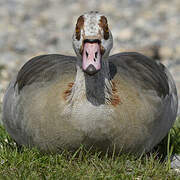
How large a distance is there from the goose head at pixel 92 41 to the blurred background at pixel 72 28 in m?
4.42

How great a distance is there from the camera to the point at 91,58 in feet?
13.8

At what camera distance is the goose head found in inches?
166

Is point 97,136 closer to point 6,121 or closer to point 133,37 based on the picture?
point 6,121

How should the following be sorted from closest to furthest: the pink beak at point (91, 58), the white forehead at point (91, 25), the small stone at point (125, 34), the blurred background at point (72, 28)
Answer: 1. the pink beak at point (91, 58)
2. the white forehead at point (91, 25)
3. the blurred background at point (72, 28)
4. the small stone at point (125, 34)

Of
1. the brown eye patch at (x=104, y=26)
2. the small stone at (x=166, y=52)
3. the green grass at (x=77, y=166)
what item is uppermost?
the brown eye patch at (x=104, y=26)

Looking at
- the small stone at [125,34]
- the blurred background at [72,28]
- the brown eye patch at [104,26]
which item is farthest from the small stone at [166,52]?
the brown eye patch at [104,26]

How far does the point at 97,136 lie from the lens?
463 centimetres

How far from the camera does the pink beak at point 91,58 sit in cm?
418

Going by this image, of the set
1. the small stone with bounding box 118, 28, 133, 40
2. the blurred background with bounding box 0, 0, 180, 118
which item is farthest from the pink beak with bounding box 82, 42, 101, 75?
the small stone with bounding box 118, 28, 133, 40

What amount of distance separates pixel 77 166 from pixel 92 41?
1111 millimetres

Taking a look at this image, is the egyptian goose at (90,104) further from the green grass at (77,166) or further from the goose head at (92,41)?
the green grass at (77,166)

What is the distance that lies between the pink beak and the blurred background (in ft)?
14.8

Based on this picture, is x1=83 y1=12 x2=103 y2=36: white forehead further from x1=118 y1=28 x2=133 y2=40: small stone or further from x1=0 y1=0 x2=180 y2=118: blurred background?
x1=118 y1=28 x2=133 y2=40: small stone

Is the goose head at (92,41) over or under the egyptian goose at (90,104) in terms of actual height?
over
